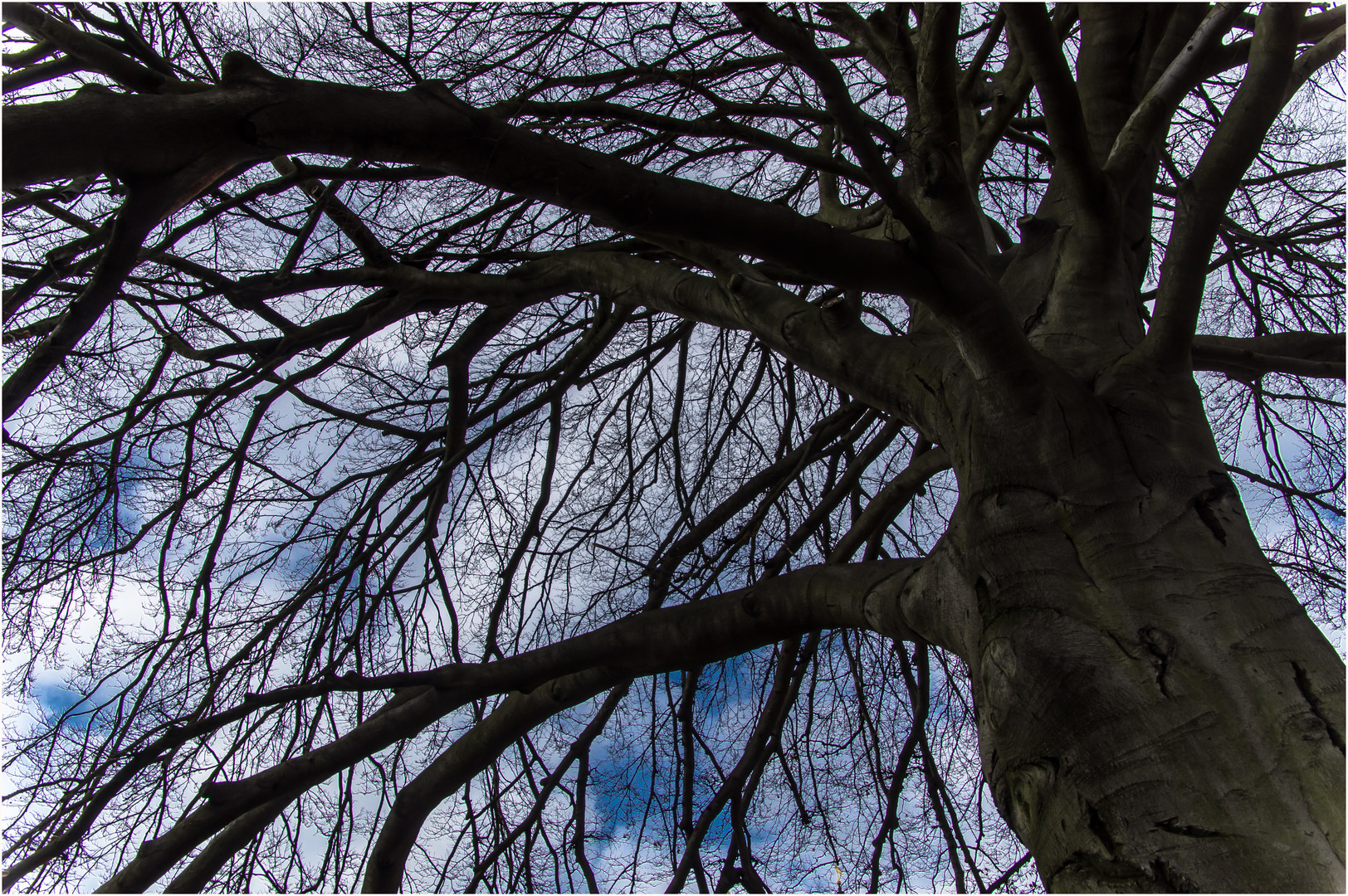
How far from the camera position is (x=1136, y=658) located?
1.53m

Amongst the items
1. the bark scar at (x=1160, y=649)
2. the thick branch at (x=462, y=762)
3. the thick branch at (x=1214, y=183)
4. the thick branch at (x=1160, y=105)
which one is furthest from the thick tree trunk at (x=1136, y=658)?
the thick branch at (x=462, y=762)

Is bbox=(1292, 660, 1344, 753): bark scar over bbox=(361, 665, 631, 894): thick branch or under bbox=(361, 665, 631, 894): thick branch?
under

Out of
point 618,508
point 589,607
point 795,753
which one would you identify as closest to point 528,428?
point 618,508

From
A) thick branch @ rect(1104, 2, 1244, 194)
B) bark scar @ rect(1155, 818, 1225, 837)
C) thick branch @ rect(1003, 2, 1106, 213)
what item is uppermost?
thick branch @ rect(1104, 2, 1244, 194)

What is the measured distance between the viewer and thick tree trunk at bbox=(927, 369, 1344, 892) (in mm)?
1293

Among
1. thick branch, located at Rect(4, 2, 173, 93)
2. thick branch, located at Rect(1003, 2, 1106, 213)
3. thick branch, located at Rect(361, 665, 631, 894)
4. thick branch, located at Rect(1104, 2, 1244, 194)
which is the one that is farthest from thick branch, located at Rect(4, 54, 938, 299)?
thick branch, located at Rect(361, 665, 631, 894)

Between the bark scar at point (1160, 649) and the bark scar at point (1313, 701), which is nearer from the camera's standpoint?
the bark scar at point (1313, 701)

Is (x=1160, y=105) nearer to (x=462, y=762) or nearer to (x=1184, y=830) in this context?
(x=1184, y=830)

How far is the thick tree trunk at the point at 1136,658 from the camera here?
129cm

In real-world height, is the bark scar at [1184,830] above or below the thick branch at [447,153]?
below

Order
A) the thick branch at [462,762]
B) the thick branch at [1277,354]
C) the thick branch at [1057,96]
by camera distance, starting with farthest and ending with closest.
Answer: the thick branch at [462,762], the thick branch at [1277,354], the thick branch at [1057,96]

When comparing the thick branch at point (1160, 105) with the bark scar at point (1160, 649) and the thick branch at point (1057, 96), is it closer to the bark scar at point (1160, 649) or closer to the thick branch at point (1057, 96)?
the thick branch at point (1057, 96)

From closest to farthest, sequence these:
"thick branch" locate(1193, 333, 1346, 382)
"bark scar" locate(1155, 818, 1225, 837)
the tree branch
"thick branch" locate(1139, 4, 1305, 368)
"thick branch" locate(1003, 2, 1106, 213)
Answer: "bark scar" locate(1155, 818, 1225, 837)
"thick branch" locate(1003, 2, 1106, 213)
"thick branch" locate(1139, 4, 1305, 368)
the tree branch
"thick branch" locate(1193, 333, 1346, 382)

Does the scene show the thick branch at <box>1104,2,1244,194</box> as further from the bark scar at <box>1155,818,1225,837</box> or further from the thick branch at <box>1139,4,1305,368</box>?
the bark scar at <box>1155,818,1225,837</box>
